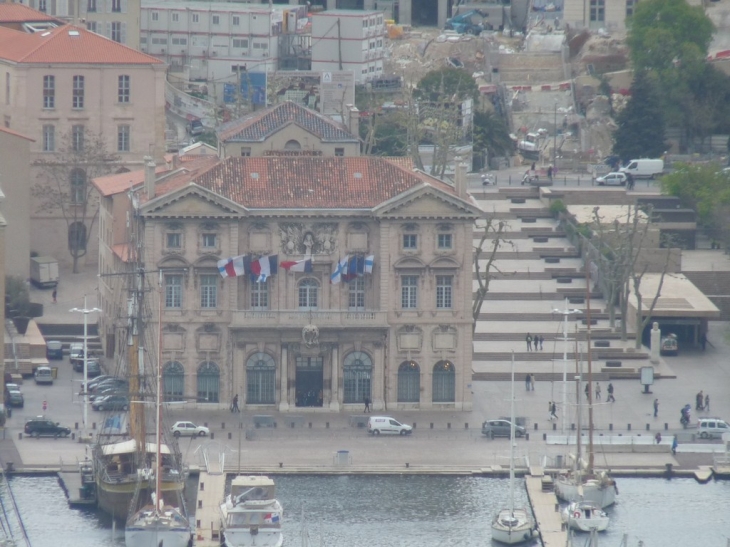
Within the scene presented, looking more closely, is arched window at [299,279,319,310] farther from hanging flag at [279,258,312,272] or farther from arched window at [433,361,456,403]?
arched window at [433,361,456,403]

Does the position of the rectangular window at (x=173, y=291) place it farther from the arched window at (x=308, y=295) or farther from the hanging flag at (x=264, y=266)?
the arched window at (x=308, y=295)

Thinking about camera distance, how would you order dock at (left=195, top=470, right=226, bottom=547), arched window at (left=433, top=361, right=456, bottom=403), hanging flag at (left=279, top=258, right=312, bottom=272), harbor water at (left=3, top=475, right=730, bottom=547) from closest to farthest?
dock at (left=195, top=470, right=226, bottom=547)
harbor water at (left=3, top=475, right=730, bottom=547)
hanging flag at (left=279, top=258, right=312, bottom=272)
arched window at (left=433, top=361, right=456, bottom=403)

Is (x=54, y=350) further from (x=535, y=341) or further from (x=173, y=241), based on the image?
(x=535, y=341)

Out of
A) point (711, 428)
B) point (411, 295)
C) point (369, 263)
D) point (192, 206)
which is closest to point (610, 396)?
point (711, 428)

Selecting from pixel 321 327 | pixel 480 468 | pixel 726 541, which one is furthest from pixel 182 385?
pixel 726 541

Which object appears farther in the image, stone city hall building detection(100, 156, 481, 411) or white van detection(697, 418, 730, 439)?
stone city hall building detection(100, 156, 481, 411)

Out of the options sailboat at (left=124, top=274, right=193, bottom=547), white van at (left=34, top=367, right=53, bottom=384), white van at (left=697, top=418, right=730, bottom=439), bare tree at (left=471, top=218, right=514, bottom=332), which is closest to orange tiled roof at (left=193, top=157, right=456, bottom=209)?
bare tree at (left=471, top=218, right=514, bottom=332)
